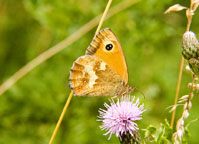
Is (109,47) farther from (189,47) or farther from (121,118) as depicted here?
(189,47)

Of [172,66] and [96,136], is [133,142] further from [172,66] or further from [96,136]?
[172,66]

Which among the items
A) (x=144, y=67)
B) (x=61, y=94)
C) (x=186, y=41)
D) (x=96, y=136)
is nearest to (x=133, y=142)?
(x=186, y=41)

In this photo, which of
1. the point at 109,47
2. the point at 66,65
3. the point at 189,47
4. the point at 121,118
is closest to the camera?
the point at 189,47

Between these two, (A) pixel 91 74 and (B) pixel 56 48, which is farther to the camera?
(B) pixel 56 48

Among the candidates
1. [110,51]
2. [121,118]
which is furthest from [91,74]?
[121,118]

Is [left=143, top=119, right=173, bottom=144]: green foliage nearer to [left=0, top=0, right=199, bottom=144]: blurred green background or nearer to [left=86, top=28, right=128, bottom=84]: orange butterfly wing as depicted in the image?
[left=86, top=28, right=128, bottom=84]: orange butterfly wing
